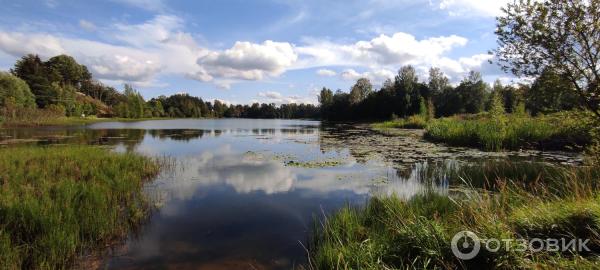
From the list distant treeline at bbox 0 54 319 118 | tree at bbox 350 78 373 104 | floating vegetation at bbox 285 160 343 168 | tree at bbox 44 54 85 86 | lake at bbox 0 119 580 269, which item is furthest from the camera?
tree at bbox 44 54 85 86

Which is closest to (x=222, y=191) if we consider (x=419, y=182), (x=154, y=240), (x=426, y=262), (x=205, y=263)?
(x=154, y=240)

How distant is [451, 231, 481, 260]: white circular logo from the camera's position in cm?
426

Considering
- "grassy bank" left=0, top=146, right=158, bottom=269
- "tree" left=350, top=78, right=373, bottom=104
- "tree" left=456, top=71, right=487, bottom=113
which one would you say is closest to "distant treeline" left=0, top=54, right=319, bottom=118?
"grassy bank" left=0, top=146, right=158, bottom=269

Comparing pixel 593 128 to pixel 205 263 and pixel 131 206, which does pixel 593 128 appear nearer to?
pixel 205 263

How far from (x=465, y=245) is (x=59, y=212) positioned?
23.9 feet

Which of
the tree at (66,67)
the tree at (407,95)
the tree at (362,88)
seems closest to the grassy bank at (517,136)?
the tree at (407,95)

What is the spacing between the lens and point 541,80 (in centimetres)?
991

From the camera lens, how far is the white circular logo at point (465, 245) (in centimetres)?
426

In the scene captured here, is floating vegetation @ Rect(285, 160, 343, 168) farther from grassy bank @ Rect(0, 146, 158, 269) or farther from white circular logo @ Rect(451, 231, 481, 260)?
white circular logo @ Rect(451, 231, 481, 260)

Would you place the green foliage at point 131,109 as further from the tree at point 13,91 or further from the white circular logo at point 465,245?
the white circular logo at point 465,245

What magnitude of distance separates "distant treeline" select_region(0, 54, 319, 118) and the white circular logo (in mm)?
61262

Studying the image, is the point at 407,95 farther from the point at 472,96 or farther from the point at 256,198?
the point at 256,198

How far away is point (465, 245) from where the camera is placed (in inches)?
169

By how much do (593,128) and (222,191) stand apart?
10484 mm
